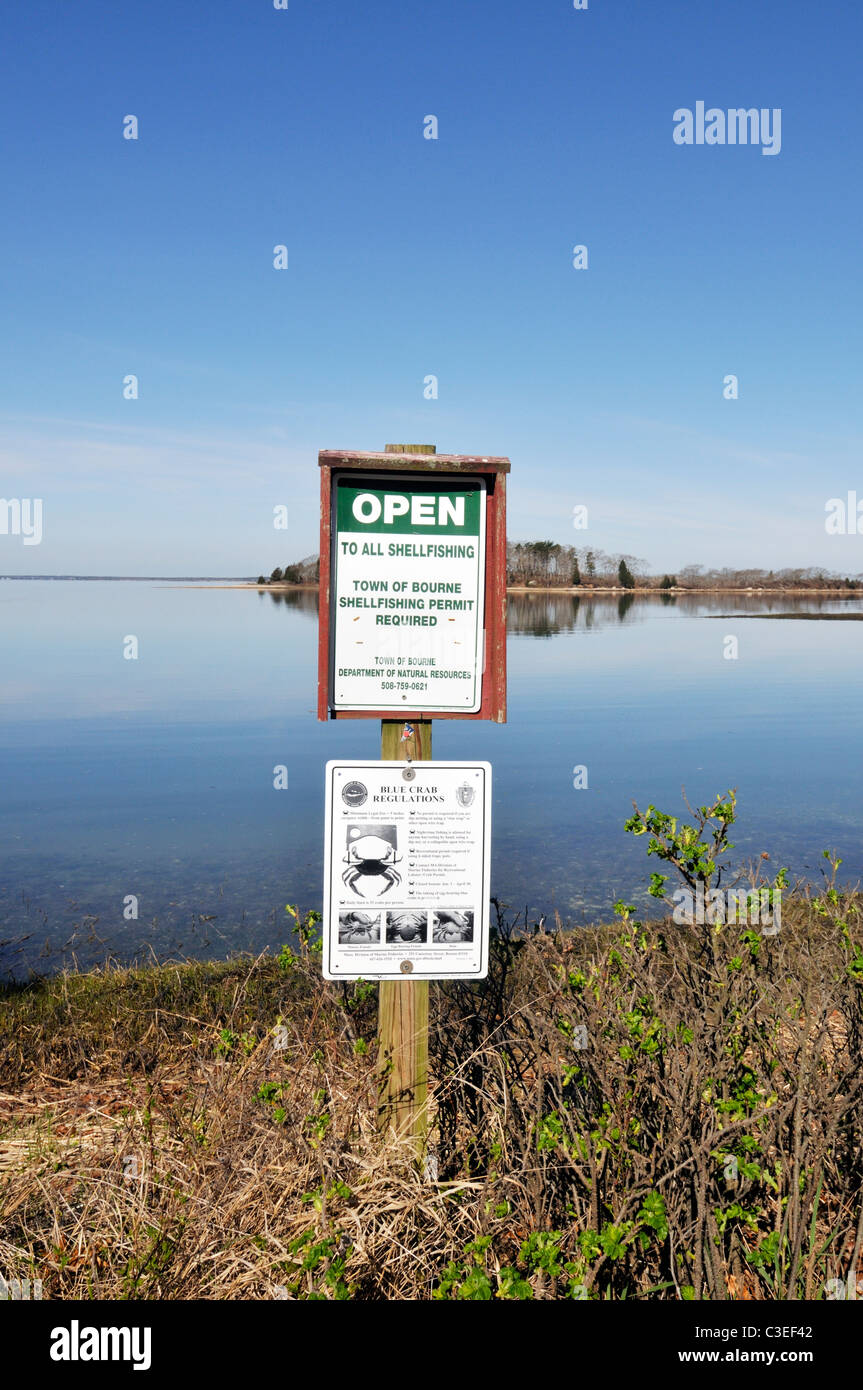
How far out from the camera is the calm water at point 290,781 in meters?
9.50

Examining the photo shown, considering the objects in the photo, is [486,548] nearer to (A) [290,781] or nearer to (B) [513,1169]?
(B) [513,1169]

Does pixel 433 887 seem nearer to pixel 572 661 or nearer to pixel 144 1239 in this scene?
pixel 144 1239

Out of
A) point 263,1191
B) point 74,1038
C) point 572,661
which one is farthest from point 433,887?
point 572,661

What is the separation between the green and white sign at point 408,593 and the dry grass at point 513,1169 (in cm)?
118

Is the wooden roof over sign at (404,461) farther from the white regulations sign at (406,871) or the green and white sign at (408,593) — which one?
the white regulations sign at (406,871)

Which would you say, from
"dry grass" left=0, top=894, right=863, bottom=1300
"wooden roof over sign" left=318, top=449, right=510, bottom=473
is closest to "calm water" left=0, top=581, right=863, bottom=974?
"dry grass" left=0, top=894, right=863, bottom=1300

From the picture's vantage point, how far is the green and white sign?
356 centimetres

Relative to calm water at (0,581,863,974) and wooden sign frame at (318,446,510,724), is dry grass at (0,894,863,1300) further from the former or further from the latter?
calm water at (0,581,863,974)

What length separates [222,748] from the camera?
18.8 metres

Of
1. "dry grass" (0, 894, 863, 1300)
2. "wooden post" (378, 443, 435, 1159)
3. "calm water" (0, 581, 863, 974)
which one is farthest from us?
"calm water" (0, 581, 863, 974)

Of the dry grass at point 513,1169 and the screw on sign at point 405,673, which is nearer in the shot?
the dry grass at point 513,1169

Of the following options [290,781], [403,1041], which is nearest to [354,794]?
[403,1041]

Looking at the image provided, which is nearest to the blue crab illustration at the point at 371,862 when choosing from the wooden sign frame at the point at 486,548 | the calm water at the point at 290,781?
the wooden sign frame at the point at 486,548
